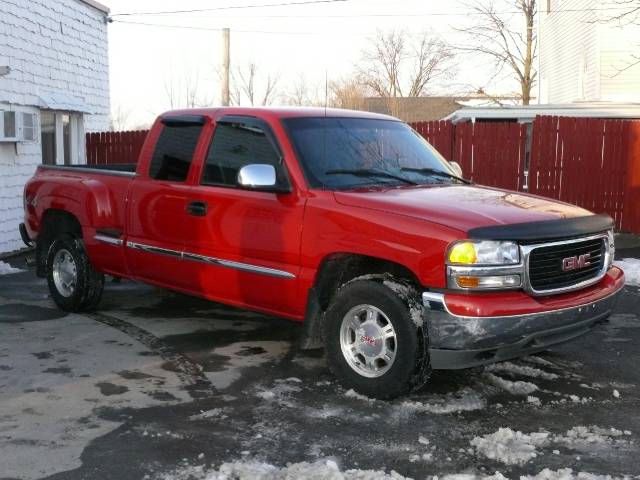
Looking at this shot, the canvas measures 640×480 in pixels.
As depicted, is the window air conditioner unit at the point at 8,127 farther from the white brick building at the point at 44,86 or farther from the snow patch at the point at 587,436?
the snow patch at the point at 587,436

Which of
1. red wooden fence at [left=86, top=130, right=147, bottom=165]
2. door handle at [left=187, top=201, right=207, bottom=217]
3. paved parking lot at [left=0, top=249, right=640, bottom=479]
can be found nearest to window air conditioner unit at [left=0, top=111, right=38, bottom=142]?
red wooden fence at [left=86, top=130, right=147, bottom=165]

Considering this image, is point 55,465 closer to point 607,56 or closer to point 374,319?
point 374,319

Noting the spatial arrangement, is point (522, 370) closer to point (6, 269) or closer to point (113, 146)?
point (6, 269)

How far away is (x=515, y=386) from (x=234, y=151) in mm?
2674

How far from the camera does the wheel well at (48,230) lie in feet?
23.4

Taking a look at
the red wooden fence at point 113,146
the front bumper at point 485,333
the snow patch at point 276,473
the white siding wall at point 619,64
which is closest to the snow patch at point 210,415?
the snow patch at point 276,473

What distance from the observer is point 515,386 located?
484 cm

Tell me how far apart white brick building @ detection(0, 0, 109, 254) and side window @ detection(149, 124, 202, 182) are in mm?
4856

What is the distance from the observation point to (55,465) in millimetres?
3648


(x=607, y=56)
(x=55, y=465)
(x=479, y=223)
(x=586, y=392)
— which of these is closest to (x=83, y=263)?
(x=55, y=465)

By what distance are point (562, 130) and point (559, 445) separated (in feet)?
33.6

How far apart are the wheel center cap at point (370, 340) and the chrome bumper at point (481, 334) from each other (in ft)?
1.29

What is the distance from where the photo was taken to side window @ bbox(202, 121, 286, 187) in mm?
5332

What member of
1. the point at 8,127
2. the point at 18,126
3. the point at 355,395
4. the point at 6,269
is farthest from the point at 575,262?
the point at 18,126
